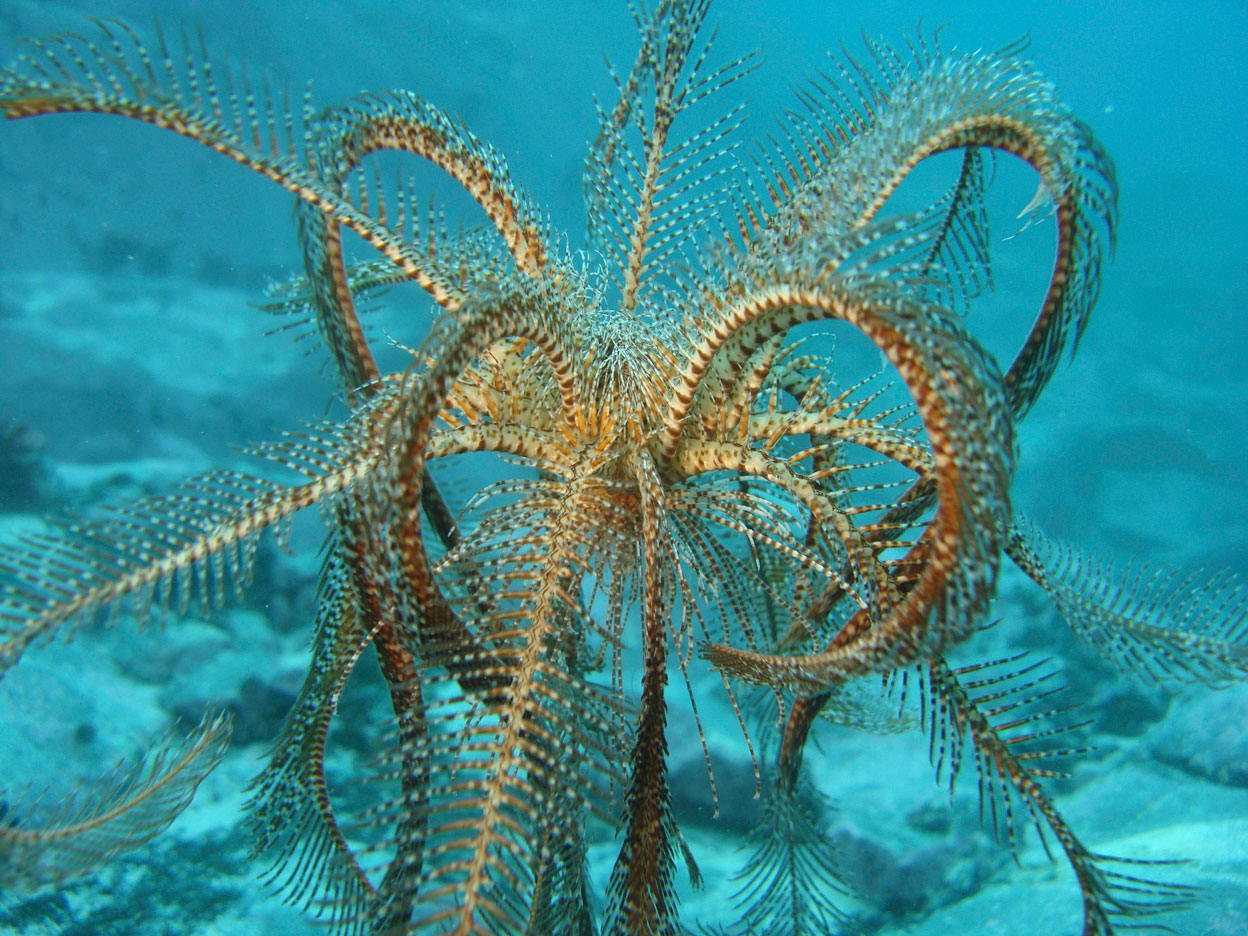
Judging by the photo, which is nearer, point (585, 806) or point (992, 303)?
point (585, 806)

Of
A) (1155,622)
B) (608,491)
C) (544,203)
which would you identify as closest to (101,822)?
(608,491)

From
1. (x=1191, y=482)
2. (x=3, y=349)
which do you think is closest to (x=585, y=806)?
(x=3, y=349)

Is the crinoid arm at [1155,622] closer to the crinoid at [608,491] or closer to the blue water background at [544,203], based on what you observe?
the crinoid at [608,491]

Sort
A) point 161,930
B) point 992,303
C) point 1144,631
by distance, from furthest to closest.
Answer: point 992,303 < point 161,930 < point 1144,631

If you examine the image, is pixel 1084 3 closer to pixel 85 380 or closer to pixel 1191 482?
pixel 1191 482

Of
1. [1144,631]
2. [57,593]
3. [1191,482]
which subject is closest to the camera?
[57,593]

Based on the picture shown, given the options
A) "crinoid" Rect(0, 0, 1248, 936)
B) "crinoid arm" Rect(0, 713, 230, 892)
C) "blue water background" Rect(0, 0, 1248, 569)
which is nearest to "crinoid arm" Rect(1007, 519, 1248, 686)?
"crinoid" Rect(0, 0, 1248, 936)

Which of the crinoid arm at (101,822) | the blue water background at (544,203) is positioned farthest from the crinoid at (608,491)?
the blue water background at (544,203)

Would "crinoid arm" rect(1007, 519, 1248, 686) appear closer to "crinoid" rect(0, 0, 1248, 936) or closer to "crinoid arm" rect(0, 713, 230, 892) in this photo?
"crinoid" rect(0, 0, 1248, 936)

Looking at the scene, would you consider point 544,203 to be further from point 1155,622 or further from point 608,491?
point 1155,622
